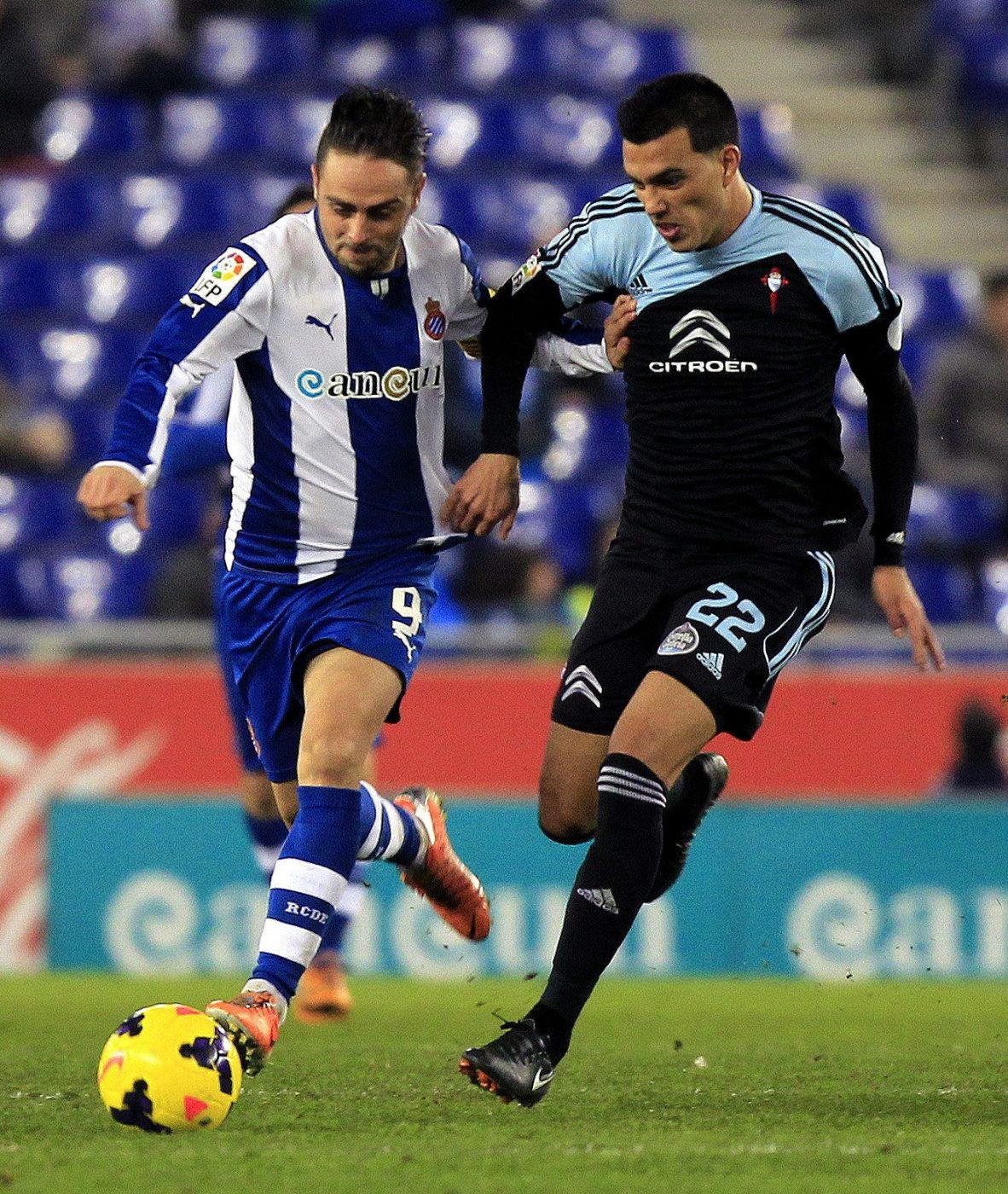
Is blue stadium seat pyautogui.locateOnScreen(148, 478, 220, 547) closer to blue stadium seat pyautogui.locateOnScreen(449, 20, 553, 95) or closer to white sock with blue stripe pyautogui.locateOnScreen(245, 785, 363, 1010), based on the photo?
blue stadium seat pyautogui.locateOnScreen(449, 20, 553, 95)

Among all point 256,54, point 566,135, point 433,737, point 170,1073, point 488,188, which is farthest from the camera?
point 256,54

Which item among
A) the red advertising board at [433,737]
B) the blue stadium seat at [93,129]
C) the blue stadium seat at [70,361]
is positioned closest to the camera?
the red advertising board at [433,737]

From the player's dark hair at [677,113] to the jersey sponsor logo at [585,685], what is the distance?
133cm

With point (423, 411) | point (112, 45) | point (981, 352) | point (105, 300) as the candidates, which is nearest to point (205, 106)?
point (112, 45)

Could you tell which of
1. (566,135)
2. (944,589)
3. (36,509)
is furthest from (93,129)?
(944,589)

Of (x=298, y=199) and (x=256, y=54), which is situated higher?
(x=256, y=54)

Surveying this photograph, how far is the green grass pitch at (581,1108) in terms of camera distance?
4043mm

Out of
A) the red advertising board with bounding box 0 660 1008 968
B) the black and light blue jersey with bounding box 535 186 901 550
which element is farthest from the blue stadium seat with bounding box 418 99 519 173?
the black and light blue jersey with bounding box 535 186 901 550

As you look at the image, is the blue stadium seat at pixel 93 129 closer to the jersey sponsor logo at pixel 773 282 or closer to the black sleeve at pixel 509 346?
the black sleeve at pixel 509 346

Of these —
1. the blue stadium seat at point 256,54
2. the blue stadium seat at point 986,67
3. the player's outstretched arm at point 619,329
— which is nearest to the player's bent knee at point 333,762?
the player's outstretched arm at point 619,329

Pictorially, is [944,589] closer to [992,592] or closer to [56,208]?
[992,592]

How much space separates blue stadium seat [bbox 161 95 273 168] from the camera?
1395cm

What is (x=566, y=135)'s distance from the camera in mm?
14250

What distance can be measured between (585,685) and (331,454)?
0.88m
